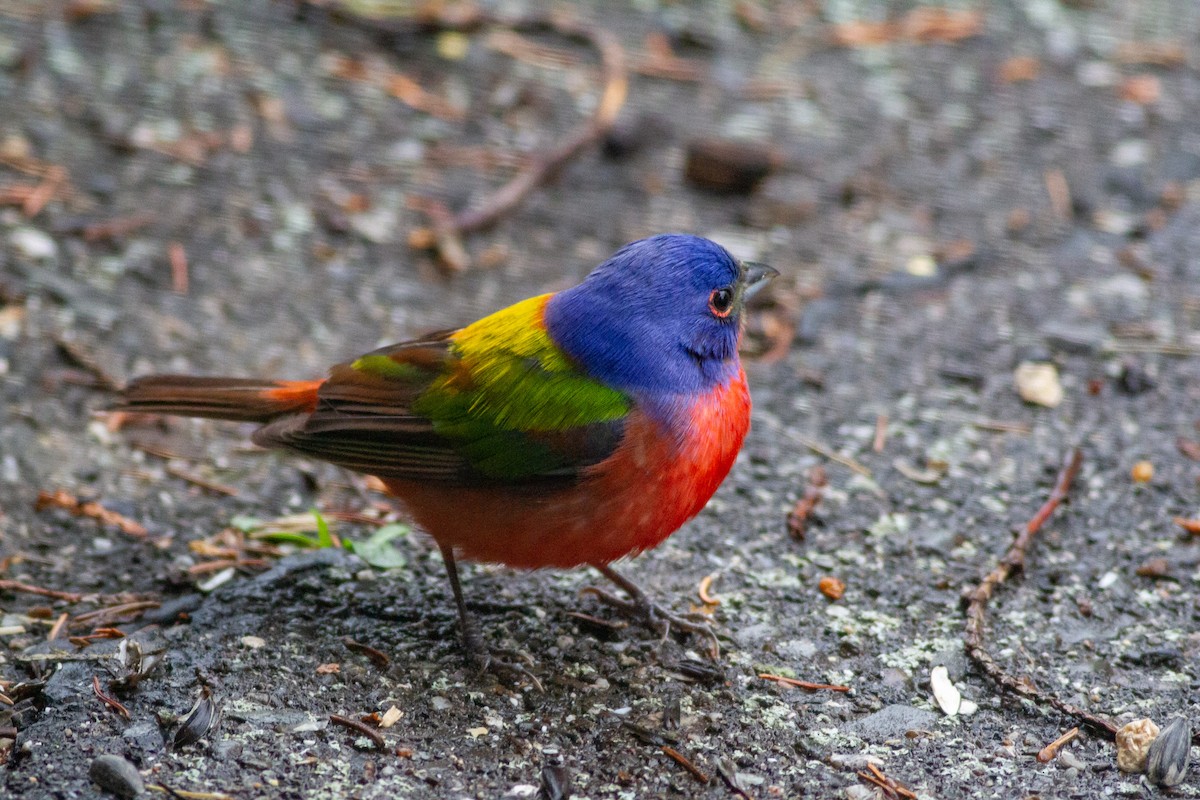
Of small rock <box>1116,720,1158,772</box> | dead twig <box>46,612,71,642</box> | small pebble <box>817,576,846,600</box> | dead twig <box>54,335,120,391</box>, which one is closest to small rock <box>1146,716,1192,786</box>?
small rock <box>1116,720,1158,772</box>

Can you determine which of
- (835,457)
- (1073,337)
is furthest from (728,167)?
(835,457)

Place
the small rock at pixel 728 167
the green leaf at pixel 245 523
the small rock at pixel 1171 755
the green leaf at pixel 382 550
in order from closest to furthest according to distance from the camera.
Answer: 1. the small rock at pixel 1171 755
2. the green leaf at pixel 382 550
3. the green leaf at pixel 245 523
4. the small rock at pixel 728 167

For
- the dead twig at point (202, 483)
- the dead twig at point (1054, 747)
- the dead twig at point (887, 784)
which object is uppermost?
the dead twig at point (1054, 747)

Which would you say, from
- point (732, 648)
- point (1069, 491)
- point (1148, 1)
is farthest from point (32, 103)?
point (1148, 1)

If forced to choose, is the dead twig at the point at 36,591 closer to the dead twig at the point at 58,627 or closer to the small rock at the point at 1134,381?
the dead twig at the point at 58,627

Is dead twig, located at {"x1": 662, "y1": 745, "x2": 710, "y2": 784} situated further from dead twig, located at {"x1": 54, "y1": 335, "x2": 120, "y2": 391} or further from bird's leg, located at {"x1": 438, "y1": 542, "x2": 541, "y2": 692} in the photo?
dead twig, located at {"x1": 54, "y1": 335, "x2": 120, "y2": 391}

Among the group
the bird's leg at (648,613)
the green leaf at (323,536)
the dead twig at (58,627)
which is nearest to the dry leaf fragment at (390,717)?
the bird's leg at (648,613)

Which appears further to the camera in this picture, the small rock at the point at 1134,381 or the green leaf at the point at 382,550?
the small rock at the point at 1134,381

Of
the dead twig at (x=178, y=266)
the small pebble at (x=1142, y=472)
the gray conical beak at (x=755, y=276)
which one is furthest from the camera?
the dead twig at (x=178, y=266)

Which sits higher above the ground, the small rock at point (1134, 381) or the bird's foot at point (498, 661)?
the small rock at point (1134, 381)
